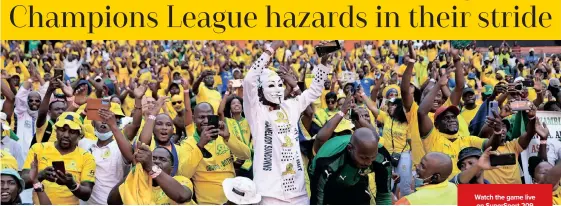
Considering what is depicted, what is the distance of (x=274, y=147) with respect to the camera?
6.04 meters

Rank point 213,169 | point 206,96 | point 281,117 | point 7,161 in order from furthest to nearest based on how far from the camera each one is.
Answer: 1. point 206,96
2. point 213,169
3. point 281,117
4. point 7,161

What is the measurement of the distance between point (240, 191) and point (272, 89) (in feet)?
3.22

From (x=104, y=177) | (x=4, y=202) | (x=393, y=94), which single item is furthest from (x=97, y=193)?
(x=393, y=94)

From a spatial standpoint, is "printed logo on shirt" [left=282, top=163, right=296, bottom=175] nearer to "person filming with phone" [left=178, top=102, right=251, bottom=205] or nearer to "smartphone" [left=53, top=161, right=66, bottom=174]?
"person filming with phone" [left=178, top=102, right=251, bottom=205]

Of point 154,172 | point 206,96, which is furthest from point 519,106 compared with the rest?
point 206,96

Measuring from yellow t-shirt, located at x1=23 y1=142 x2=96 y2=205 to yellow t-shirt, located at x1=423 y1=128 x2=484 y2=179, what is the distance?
272 cm

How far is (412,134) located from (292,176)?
1.92 m

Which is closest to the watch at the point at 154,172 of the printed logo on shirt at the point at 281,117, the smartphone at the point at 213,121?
the smartphone at the point at 213,121

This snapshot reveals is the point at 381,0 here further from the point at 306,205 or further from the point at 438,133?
the point at 306,205

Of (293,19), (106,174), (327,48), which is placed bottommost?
(106,174)

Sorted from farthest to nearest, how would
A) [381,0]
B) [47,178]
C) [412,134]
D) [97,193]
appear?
[412,134], [381,0], [97,193], [47,178]

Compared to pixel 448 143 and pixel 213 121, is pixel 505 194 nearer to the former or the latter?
pixel 448 143

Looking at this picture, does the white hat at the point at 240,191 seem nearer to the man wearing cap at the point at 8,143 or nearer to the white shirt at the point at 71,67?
the man wearing cap at the point at 8,143

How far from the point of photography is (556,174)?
6.53 meters
